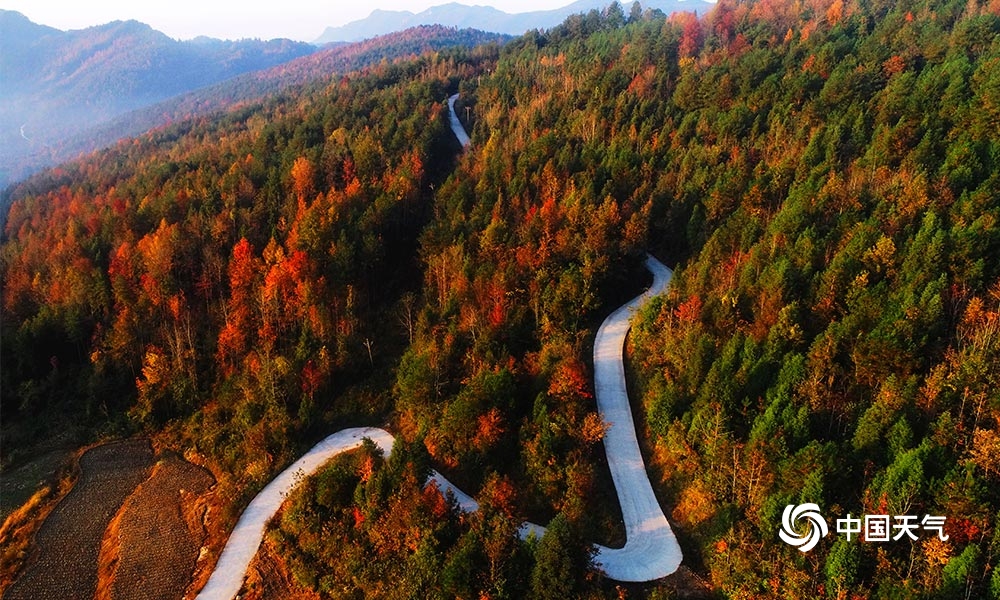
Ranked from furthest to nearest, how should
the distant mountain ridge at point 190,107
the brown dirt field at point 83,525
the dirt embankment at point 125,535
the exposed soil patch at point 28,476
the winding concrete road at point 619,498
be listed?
the distant mountain ridge at point 190,107 < the exposed soil patch at point 28,476 < the brown dirt field at point 83,525 < the dirt embankment at point 125,535 < the winding concrete road at point 619,498

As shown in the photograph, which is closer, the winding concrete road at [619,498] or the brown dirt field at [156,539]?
the winding concrete road at [619,498]

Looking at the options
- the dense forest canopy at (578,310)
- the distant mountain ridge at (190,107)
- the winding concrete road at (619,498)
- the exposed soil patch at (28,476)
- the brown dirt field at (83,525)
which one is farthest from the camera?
the distant mountain ridge at (190,107)

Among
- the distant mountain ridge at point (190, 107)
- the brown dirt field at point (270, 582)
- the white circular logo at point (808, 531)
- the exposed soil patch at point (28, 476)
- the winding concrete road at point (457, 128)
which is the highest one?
the distant mountain ridge at point (190, 107)

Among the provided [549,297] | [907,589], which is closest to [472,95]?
[549,297]

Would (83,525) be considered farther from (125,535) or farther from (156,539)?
(156,539)

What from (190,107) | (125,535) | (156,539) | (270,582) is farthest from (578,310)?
(190,107)

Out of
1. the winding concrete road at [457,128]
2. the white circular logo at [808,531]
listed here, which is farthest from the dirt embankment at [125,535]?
the winding concrete road at [457,128]

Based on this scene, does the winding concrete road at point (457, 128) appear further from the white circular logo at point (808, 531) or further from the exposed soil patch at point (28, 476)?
the white circular logo at point (808, 531)

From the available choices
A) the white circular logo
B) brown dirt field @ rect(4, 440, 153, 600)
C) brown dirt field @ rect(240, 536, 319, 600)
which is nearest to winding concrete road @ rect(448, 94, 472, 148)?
brown dirt field @ rect(4, 440, 153, 600)
